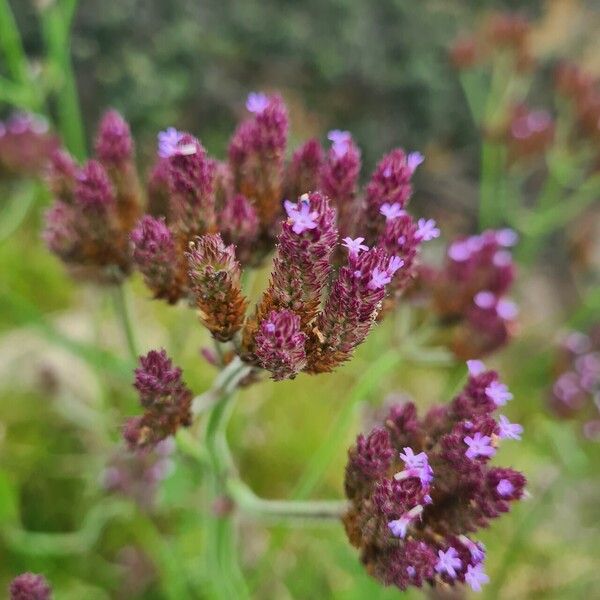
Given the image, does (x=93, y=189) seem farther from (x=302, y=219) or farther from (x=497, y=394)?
(x=497, y=394)

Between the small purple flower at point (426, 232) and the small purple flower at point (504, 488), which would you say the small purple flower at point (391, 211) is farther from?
the small purple flower at point (504, 488)

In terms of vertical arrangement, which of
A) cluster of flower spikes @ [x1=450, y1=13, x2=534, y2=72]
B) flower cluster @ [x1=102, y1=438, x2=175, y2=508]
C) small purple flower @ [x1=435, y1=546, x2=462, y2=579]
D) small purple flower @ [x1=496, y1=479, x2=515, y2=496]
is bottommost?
flower cluster @ [x1=102, y1=438, x2=175, y2=508]

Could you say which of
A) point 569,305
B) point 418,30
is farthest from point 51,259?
point 569,305

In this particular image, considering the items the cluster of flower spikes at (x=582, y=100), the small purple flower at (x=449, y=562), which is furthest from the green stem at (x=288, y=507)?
the cluster of flower spikes at (x=582, y=100)

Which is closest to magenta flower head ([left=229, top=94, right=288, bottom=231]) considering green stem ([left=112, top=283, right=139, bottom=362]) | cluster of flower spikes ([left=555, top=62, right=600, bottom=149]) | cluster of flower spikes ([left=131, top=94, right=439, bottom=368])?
cluster of flower spikes ([left=131, top=94, right=439, bottom=368])

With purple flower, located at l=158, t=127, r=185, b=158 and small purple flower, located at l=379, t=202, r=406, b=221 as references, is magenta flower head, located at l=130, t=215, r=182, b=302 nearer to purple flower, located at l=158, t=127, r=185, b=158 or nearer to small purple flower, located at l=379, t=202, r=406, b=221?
purple flower, located at l=158, t=127, r=185, b=158

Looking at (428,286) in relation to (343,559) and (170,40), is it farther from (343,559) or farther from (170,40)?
(170,40)

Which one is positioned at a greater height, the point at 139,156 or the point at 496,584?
the point at 139,156
